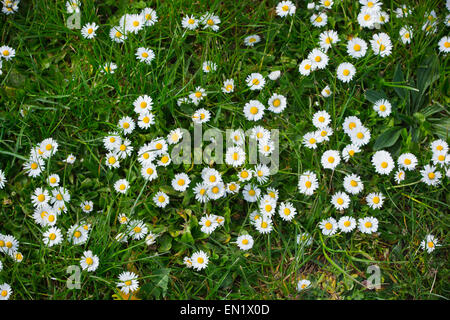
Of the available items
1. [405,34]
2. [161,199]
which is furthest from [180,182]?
[405,34]

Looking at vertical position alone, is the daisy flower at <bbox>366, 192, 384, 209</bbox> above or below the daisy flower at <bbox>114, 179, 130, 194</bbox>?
below

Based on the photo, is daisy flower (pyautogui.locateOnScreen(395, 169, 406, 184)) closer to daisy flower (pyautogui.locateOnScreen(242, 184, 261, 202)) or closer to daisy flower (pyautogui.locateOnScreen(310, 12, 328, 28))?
daisy flower (pyautogui.locateOnScreen(242, 184, 261, 202))

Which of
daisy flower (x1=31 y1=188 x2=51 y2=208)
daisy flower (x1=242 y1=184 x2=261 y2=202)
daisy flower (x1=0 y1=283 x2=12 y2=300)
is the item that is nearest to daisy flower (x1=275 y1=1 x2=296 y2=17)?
daisy flower (x1=242 y1=184 x2=261 y2=202)

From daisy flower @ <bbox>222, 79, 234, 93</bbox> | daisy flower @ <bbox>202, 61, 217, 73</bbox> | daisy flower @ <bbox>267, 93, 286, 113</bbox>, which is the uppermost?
daisy flower @ <bbox>202, 61, 217, 73</bbox>

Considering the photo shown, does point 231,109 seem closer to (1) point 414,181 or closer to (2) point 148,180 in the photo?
(2) point 148,180

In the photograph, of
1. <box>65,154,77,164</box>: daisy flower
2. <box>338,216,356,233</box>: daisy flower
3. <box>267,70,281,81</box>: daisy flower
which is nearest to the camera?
<box>338,216,356,233</box>: daisy flower
